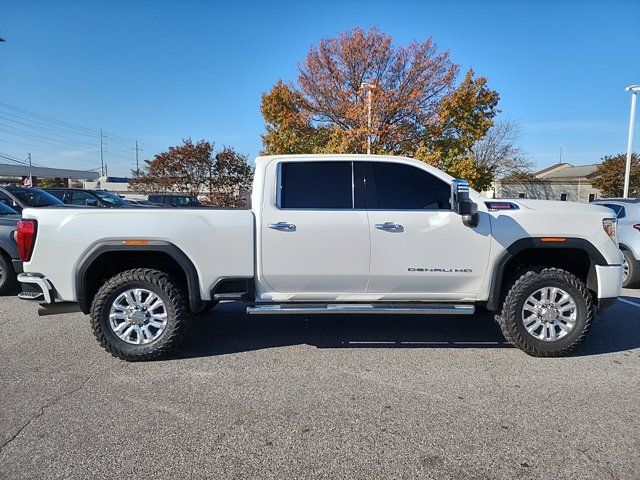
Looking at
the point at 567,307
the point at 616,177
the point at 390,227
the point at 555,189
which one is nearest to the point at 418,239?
the point at 390,227

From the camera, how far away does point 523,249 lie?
4.18 metres

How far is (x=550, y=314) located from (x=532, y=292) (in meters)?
0.28

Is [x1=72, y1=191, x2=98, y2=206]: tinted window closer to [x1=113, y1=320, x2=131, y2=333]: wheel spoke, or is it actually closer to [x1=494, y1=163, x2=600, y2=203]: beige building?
[x1=113, y1=320, x2=131, y2=333]: wheel spoke

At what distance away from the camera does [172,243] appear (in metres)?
4.01

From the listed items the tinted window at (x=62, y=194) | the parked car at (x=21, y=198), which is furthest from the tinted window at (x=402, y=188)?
the tinted window at (x=62, y=194)

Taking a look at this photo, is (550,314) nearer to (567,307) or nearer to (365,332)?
(567,307)

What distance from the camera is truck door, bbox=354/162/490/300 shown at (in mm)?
4125

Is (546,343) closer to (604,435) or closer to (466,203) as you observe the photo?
(604,435)

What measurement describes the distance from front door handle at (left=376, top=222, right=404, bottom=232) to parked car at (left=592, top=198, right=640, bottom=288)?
5.49 m

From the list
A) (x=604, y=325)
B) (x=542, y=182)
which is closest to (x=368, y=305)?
(x=604, y=325)

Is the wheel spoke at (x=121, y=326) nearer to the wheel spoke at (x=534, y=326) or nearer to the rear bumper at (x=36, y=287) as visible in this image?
the rear bumper at (x=36, y=287)

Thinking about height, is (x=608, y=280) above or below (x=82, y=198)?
below

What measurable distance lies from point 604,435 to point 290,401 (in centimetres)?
223

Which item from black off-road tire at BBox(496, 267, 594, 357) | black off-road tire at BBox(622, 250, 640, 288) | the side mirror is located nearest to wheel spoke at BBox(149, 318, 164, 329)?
the side mirror
